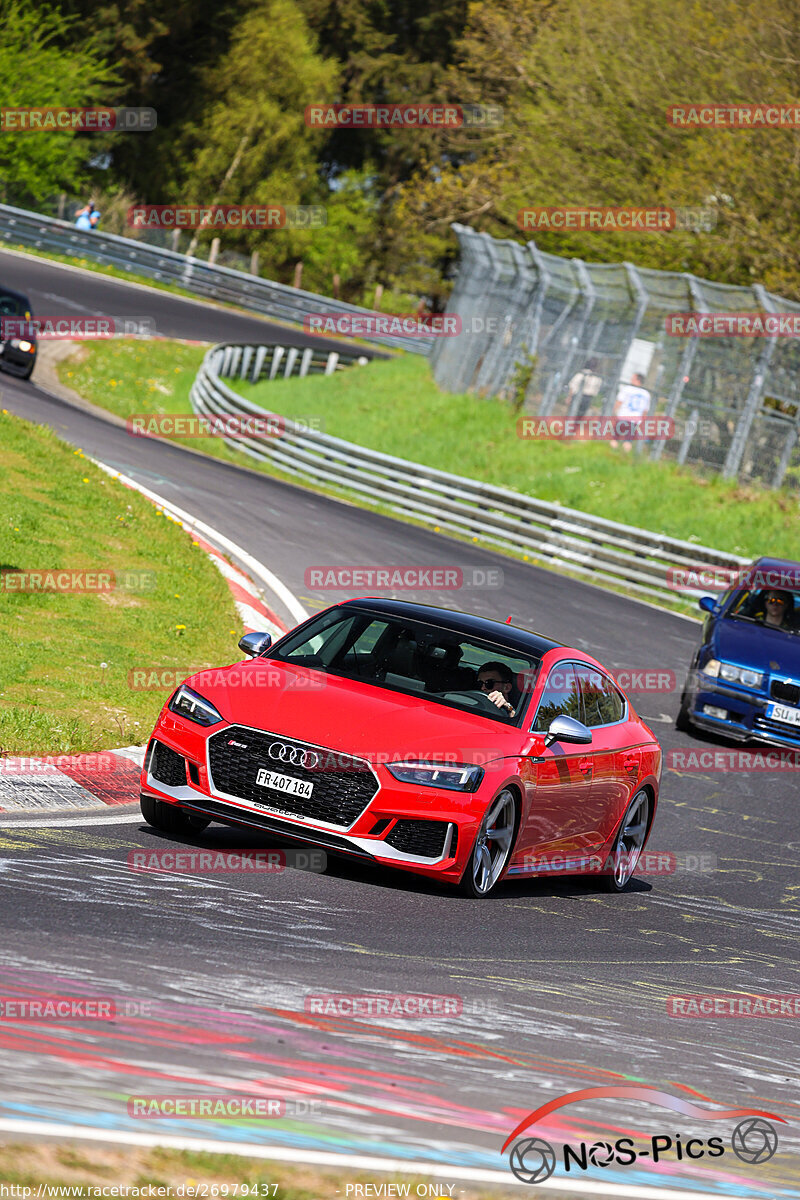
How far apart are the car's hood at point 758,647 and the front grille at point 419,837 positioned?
7.86 m

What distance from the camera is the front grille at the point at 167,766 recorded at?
8414 millimetres

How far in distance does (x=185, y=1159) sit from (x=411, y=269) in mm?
81372

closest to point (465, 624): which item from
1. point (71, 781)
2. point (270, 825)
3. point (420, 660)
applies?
point (420, 660)

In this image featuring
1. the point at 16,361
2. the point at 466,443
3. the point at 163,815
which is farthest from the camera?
the point at 466,443

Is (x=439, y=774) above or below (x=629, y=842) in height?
above

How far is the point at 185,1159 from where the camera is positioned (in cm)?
404

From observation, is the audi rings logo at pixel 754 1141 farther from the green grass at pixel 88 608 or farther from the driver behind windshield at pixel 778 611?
the driver behind windshield at pixel 778 611

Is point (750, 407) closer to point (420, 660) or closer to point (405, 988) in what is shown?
point (420, 660)

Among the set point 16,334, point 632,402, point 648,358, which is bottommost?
point 16,334

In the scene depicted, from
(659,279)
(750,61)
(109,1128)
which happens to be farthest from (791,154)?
(109,1128)

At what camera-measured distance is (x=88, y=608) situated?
14.4m

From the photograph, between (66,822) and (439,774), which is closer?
(439,774)

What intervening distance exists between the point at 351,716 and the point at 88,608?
651cm

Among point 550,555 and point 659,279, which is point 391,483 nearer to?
point 550,555
